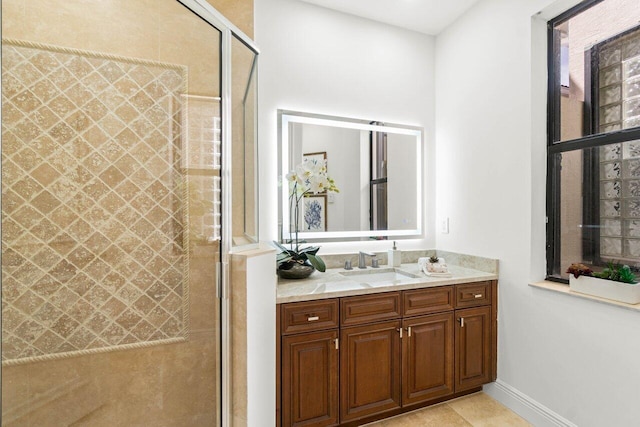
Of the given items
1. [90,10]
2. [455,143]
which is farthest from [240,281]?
[455,143]

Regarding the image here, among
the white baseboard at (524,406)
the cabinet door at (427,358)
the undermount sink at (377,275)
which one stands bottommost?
the white baseboard at (524,406)

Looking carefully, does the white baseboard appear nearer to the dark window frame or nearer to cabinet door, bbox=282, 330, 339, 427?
the dark window frame

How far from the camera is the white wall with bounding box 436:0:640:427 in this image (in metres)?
1.51

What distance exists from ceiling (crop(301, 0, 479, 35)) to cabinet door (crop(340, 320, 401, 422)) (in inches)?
87.2

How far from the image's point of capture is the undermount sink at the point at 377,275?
6.93ft

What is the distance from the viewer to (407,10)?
2.26 m

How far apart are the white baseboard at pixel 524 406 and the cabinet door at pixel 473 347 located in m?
0.11

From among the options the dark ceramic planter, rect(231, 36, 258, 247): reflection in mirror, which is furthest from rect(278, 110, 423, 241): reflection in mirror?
rect(231, 36, 258, 247): reflection in mirror

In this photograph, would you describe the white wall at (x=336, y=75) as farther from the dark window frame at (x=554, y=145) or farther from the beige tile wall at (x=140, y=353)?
the dark window frame at (x=554, y=145)

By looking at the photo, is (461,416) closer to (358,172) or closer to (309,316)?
(309,316)

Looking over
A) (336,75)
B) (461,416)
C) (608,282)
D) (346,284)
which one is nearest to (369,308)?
(346,284)

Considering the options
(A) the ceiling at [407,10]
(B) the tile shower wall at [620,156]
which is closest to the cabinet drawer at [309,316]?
(B) the tile shower wall at [620,156]

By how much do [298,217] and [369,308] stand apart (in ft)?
2.61

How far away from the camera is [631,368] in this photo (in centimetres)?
140
